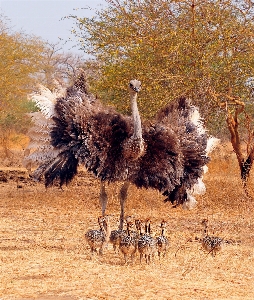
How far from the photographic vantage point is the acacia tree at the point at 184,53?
12078 millimetres

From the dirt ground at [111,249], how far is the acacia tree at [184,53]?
158 cm

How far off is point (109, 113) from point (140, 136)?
0.62 meters

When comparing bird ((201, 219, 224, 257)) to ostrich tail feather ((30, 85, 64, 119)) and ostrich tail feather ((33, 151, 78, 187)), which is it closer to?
ostrich tail feather ((33, 151, 78, 187))

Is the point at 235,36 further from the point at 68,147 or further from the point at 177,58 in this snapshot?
the point at 68,147

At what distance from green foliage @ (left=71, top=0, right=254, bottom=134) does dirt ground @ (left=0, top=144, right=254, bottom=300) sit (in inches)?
63.6

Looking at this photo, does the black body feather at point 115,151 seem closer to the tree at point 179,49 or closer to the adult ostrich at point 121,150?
the adult ostrich at point 121,150

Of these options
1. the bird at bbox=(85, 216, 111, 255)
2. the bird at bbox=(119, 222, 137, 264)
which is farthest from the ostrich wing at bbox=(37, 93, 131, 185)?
the bird at bbox=(119, 222, 137, 264)

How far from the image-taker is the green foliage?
1207 cm

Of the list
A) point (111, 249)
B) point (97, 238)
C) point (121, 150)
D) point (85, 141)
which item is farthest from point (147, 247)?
point (85, 141)

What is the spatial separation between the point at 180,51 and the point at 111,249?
4266 millimetres

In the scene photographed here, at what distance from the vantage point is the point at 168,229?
1079 cm

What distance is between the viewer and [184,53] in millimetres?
12219

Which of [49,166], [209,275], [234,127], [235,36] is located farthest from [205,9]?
[209,275]

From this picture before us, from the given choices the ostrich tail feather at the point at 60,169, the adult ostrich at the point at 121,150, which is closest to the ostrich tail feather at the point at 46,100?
the adult ostrich at the point at 121,150
